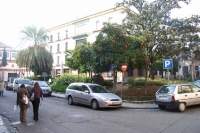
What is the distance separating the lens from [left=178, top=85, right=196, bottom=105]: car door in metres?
12.2

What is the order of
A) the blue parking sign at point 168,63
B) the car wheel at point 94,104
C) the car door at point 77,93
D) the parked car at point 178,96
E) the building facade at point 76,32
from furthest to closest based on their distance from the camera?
the building facade at point 76,32 → the blue parking sign at point 168,63 → the car door at point 77,93 → the car wheel at point 94,104 → the parked car at point 178,96

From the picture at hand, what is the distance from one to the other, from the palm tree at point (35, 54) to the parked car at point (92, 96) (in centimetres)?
2322

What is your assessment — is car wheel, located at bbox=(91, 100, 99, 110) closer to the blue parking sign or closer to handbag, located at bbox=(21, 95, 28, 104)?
handbag, located at bbox=(21, 95, 28, 104)

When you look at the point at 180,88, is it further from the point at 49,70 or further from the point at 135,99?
the point at 49,70

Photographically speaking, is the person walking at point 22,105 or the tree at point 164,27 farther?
the tree at point 164,27

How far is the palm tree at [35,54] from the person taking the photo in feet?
120

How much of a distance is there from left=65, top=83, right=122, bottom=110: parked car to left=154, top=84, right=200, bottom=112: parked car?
2530mm

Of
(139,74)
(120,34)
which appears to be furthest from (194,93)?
(139,74)

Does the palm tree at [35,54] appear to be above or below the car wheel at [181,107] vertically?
above

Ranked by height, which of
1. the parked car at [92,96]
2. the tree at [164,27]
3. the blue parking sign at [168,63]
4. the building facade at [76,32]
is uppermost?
the building facade at [76,32]

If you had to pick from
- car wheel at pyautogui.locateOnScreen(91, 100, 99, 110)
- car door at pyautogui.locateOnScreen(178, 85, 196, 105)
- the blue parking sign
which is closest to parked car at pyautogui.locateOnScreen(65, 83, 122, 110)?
car wheel at pyautogui.locateOnScreen(91, 100, 99, 110)

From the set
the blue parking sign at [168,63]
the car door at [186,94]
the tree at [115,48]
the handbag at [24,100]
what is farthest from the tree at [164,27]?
the handbag at [24,100]

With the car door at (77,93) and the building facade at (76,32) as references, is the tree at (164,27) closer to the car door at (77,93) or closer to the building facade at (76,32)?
→ the building facade at (76,32)

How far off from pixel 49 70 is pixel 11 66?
107ft
